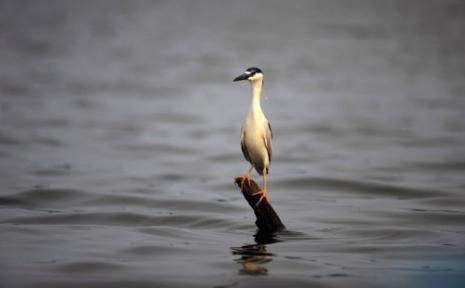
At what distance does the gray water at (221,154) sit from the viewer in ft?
43.3

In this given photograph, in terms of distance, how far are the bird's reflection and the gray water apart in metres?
0.06

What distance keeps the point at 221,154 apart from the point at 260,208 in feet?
44.9

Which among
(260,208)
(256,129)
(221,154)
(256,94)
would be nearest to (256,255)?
(260,208)

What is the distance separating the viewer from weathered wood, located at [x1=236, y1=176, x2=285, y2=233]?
515 inches

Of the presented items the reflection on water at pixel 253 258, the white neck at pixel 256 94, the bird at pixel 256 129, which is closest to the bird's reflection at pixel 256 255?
the reflection on water at pixel 253 258

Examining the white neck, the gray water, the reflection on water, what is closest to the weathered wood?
the gray water

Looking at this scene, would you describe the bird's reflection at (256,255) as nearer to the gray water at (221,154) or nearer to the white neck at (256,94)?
the gray water at (221,154)

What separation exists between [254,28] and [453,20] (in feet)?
51.9

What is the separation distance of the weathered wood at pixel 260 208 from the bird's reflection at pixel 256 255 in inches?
6.3

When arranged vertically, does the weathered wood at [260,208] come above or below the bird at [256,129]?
below

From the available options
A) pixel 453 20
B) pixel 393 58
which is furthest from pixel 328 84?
pixel 453 20

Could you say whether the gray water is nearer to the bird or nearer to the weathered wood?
the weathered wood

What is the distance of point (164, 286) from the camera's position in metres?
11.9

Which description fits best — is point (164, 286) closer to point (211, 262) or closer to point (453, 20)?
point (211, 262)
